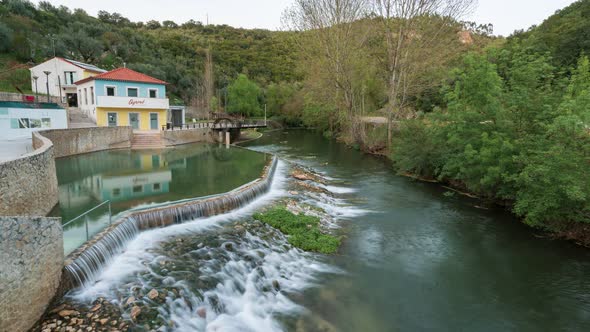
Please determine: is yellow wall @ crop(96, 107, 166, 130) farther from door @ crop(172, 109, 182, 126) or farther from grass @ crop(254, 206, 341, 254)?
grass @ crop(254, 206, 341, 254)

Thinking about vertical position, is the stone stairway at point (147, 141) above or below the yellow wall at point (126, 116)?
below

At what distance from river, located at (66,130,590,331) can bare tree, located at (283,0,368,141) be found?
63.5 feet

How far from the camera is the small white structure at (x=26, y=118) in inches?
803

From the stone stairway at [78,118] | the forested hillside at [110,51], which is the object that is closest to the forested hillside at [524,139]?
the forested hillside at [110,51]

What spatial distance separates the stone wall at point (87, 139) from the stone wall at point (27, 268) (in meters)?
16.3

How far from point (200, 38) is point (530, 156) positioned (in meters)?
114

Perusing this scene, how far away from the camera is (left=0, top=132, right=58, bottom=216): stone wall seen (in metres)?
8.64

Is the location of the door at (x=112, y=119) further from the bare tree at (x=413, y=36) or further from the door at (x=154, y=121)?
the bare tree at (x=413, y=36)

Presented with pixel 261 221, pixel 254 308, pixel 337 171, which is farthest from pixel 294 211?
pixel 337 171

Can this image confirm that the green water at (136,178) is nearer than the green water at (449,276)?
No

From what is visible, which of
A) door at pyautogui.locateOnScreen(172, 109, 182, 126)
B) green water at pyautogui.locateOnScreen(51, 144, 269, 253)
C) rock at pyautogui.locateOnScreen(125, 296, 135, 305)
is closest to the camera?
rock at pyautogui.locateOnScreen(125, 296, 135, 305)

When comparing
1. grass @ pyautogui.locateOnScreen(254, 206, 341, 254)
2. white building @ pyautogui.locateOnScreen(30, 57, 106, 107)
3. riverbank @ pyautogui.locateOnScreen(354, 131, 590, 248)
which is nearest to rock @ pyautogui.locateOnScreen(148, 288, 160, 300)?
→ grass @ pyautogui.locateOnScreen(254, 206, 341, 254)

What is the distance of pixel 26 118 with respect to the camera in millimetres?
21688

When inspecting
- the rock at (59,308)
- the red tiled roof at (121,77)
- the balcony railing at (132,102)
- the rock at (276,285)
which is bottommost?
the rock at (276,285)
